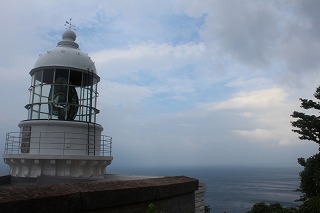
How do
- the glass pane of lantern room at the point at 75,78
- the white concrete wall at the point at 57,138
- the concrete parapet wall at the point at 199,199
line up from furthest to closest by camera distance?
the glass pane of lantern room at the point at 75,78
the white concrete wall at the point at 57,138
the concrete parapet wall at the point at 199,199

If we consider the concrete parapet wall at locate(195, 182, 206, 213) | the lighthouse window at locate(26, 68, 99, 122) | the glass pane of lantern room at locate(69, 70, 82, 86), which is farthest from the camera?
the glass pane of lantern room at locate(69, 70, 82, 86)

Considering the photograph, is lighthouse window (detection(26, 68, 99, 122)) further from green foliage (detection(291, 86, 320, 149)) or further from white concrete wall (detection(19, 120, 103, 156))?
green foliage (detection(291, 86, 320, 149))

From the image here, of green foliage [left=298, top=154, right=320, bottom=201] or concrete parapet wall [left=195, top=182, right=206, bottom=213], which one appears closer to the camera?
concrete parapet wall [left=195, top=182, right=206, bottom=213]

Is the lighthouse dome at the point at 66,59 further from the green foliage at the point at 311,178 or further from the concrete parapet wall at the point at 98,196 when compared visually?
the green foliage at the point at 311,178

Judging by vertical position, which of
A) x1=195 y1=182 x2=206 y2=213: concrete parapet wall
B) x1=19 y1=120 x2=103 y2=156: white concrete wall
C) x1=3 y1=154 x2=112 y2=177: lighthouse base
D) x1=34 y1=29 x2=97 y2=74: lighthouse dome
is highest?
x1=34 y1=29 x2=97 y2=74: lighthouse dome

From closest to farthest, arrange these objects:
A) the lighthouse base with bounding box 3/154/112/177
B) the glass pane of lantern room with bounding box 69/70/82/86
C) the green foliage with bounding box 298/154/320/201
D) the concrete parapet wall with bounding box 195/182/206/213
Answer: the concrete parapet wall with bounding box 195/182/206/213
the lighthouse base with bounding box 3/154/112/177
the glass pane of lantern room with bounding box 69/70/82/86
the green foliage with bounding box 298/154/320/201

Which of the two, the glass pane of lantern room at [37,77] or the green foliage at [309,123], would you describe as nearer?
the glass pane of lantern room at [37,77]

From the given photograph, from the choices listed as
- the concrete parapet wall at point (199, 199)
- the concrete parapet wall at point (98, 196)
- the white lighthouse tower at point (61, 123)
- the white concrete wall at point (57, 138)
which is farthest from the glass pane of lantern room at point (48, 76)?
the concrete parapet wall at point (199, 199)

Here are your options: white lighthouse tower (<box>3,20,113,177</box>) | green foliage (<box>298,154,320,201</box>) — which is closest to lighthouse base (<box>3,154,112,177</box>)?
white lighthouse tower (<box>3,20,113,177</box>)

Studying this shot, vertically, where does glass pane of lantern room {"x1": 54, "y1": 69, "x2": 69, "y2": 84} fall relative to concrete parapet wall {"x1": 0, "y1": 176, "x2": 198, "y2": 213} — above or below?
above

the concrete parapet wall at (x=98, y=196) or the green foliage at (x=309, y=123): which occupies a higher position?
the green foliage at (x=309, y=123)

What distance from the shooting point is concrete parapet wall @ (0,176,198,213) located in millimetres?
3426

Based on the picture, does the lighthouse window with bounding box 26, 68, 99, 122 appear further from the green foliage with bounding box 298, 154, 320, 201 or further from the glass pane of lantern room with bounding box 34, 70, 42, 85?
the green foliage with bounding box 298, 154, 320, 201

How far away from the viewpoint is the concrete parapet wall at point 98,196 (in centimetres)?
343
